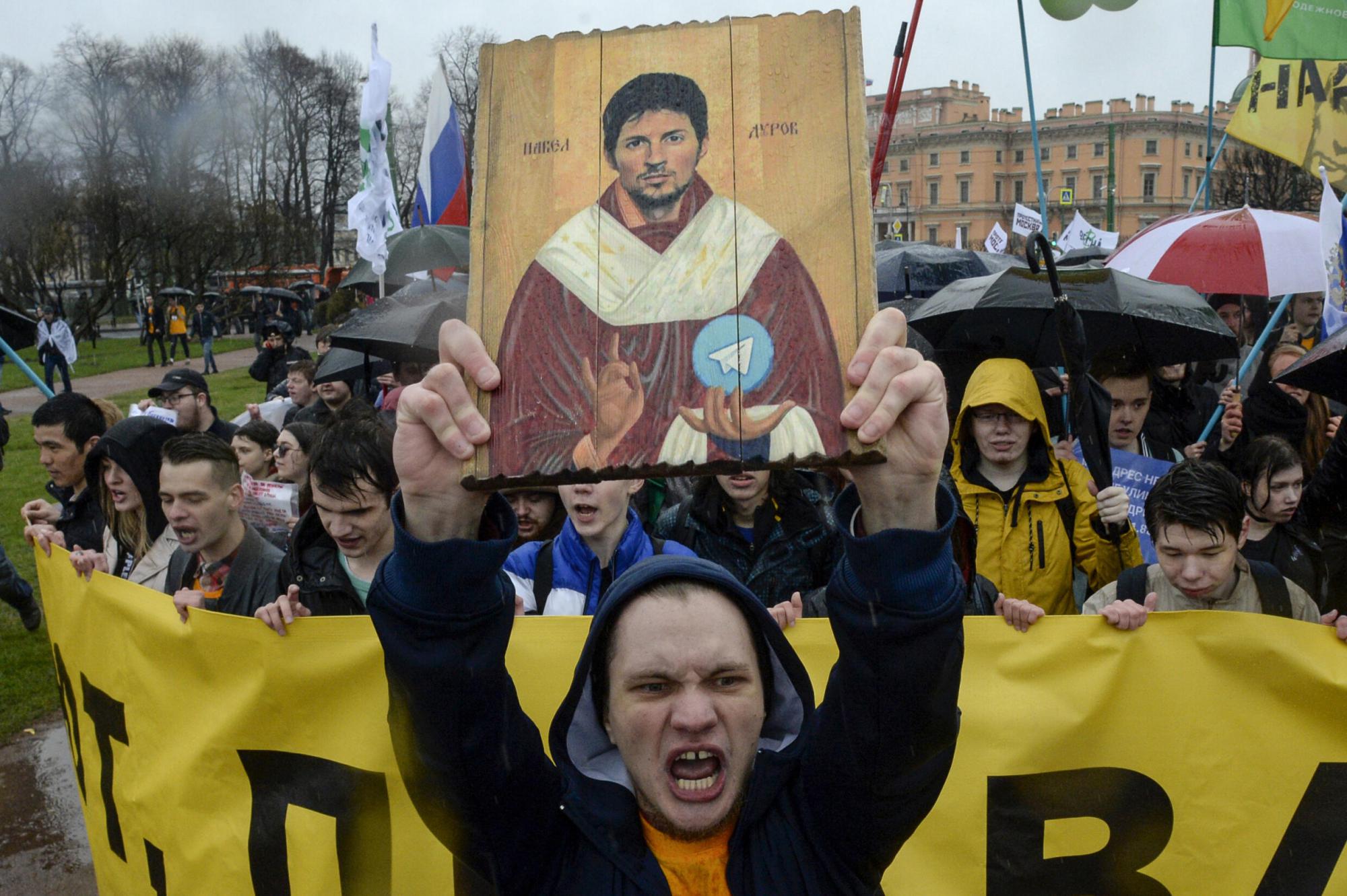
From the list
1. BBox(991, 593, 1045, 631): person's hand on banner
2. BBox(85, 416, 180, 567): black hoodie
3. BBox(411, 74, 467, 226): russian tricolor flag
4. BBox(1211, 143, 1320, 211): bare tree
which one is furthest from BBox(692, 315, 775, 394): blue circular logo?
BBox(1211, 143, 1320, 211): bare tree

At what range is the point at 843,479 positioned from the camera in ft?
13.7

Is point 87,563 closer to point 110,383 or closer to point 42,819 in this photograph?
point 42,819

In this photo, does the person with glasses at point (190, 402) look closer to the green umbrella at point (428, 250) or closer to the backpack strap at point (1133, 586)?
the green umbrella at point (428, 250)

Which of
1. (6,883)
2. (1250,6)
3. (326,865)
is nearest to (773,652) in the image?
(326,865)

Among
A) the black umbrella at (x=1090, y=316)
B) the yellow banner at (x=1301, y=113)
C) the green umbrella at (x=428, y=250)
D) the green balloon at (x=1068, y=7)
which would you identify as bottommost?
the black umbrella at (x=1090, y=316)

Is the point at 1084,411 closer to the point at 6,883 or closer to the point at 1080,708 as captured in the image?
the point at 1080,708

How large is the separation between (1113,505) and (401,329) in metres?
3.40

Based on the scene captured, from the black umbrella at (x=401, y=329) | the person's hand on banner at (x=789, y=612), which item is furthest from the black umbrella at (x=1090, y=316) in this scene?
the black umbrella at (x=401, y=329)

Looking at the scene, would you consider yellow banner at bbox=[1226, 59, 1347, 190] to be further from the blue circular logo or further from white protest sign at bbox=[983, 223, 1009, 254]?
white protest sign at bbox=[983, 223, 1009, 254]

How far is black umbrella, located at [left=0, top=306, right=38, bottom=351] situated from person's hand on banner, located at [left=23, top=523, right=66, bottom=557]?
142 inches

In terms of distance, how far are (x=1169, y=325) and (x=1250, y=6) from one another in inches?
62.6

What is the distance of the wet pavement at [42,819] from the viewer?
174 inches

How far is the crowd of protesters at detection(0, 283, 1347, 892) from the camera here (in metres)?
1.61

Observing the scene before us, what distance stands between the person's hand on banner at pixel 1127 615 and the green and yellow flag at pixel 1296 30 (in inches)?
115
